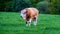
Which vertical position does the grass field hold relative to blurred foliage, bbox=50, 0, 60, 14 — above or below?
above

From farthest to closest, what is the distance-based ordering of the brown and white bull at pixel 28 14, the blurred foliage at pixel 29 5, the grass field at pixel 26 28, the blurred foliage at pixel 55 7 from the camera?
the blurred foliage at pixel 55 7, the blurred foliage at pixel 29 5, the brown and white bull at pixel 28 14, the grass field at pixel 26 28

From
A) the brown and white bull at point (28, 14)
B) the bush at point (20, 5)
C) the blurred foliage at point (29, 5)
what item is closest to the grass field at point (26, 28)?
the brown and white bull at point (28, 14)

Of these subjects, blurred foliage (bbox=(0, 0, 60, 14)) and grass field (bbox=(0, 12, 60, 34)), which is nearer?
grass field (bbox=(0, 12, 60, 34))

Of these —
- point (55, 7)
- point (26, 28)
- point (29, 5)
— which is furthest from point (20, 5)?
point (26, 28)

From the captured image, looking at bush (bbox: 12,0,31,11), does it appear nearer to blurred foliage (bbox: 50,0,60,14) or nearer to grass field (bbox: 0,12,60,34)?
blurred foliage (bbox: 50,0,60,14)

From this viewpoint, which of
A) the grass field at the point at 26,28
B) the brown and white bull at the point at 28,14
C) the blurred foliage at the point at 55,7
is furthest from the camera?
the blurred foliage at the point at 55,7

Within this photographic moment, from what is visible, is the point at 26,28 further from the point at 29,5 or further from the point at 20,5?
the point at 29,5

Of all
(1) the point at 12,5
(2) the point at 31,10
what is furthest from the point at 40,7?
(2) the point at 31,10

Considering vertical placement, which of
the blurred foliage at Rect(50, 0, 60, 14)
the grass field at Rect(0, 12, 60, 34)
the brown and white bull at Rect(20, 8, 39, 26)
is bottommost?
the blurred foliage at Rect(50, 0, 60, 14)

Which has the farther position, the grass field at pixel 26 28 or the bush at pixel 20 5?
the bush at pixel 20 5

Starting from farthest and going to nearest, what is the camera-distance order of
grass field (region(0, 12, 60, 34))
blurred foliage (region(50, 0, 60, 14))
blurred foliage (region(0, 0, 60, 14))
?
1. blurred foliage (region(50, 0, 60, 14))
2. blurred foliage (region(0, 0, 60, 14))
3. grass field (region(0, 12, 60, 34))

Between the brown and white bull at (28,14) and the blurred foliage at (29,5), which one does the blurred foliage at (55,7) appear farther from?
the brown and white bull at (28,14)

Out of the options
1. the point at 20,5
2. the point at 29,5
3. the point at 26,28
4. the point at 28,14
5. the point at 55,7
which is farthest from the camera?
the point at 55,7

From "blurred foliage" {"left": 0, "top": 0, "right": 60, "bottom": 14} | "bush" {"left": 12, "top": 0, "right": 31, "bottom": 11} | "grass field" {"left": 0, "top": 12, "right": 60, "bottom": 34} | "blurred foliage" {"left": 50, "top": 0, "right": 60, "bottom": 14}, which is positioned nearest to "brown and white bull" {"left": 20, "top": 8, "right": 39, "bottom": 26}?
"grass field" {"left": 0, "top": 12, "right": 60, "bottom": 34}
